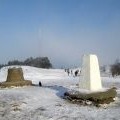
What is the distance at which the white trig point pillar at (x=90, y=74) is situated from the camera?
18016 mm

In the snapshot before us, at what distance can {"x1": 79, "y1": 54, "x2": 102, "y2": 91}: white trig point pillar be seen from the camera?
709 inches

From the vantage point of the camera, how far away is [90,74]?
18.1 m

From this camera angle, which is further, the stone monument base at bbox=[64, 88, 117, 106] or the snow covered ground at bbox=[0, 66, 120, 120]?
the stone monument base at bbox=[64, 88, 117, 106]

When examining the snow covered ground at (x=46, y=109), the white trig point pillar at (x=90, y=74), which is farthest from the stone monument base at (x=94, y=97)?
the white trig point pillar at (x=90, y=74)

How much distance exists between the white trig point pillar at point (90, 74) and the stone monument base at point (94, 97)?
31.7 inches

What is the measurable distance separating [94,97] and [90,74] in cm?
190

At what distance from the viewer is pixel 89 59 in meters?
18.2

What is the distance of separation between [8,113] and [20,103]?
1761 millimetres

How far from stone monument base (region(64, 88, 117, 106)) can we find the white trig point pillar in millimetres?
806

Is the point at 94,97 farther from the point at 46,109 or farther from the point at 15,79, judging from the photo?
the point at 15,79

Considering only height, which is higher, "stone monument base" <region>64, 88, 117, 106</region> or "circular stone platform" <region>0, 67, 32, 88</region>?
"circular stone platform" <region>0, 67, 32, 88</region>

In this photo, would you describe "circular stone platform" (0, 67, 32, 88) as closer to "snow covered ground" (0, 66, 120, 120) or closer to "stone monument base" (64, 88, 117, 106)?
"snow covered ground" (0, 66, 120, 120)

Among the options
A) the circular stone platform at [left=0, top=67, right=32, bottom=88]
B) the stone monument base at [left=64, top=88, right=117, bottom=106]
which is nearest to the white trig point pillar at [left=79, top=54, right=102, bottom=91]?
the stone monument base at [left=64, top=88, right=117, bottom=106]

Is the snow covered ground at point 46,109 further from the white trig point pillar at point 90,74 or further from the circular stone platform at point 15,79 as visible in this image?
the circular stone platform at point 15,79
